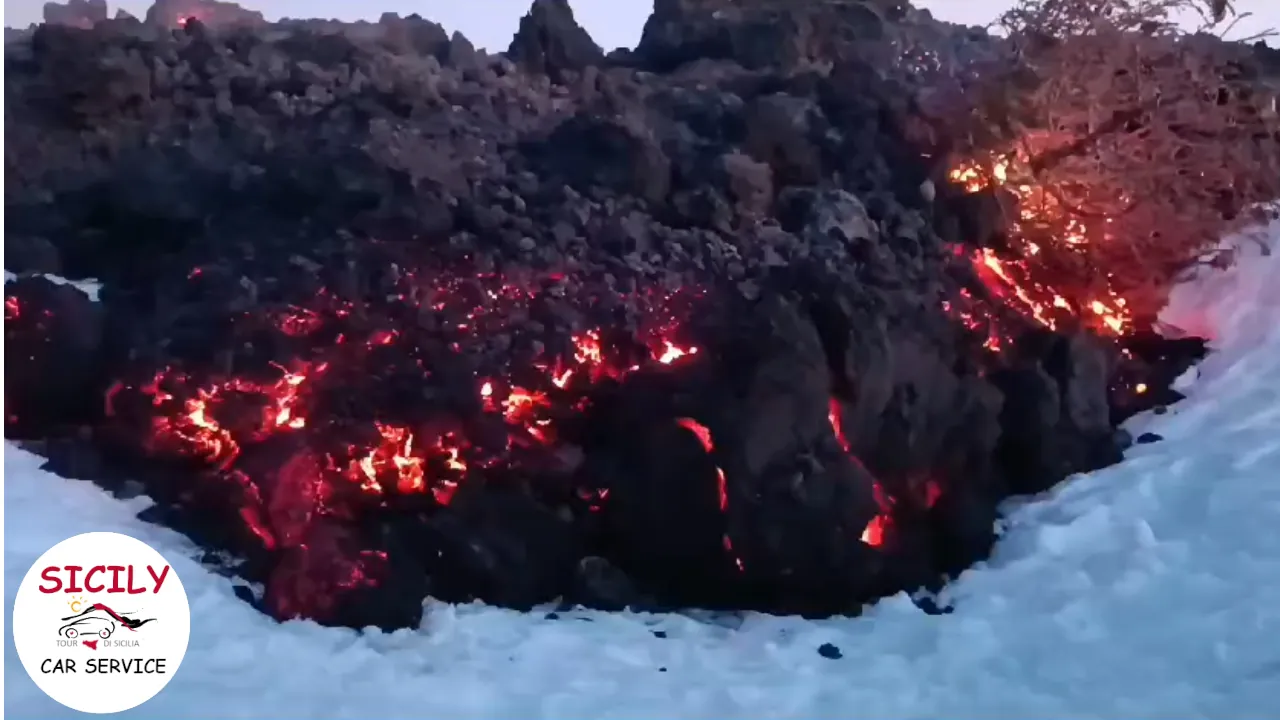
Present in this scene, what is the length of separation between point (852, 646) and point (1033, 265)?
2578mm

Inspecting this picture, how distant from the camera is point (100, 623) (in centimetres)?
263

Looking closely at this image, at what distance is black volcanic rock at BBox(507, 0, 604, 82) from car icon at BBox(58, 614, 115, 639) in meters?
4.17

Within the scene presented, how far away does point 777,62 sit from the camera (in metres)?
6.14

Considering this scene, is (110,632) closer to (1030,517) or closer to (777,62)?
(1030,517)

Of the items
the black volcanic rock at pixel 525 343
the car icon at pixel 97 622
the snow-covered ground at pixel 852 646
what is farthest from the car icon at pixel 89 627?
the black volcanic rock at pixel 525 343

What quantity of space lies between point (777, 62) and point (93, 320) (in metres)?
4.14

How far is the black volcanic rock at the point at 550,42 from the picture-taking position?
6008 millimetres

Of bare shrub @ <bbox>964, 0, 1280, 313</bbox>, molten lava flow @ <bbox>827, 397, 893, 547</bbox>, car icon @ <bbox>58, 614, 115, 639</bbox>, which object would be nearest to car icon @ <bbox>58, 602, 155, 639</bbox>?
car icon @ <bbox>58, 614, 115, 639</bbox>

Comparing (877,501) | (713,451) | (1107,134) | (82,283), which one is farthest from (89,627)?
(1107,134)

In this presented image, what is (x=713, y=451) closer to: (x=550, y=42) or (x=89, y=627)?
(x=89, y=627)

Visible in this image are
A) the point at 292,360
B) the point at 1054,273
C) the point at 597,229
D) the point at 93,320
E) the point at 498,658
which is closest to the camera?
the point at 498,658

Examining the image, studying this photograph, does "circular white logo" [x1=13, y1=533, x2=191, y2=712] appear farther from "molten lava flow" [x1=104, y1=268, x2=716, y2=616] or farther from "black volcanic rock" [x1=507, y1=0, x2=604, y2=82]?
"black volcanic rock" [x1=507, y1=0, x2=604, y2=82]

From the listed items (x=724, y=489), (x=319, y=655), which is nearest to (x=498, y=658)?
(x=319, y=655)

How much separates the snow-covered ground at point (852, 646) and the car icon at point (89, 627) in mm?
135
